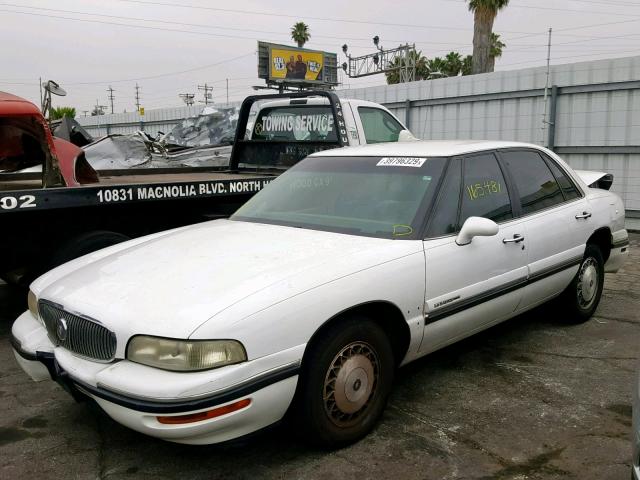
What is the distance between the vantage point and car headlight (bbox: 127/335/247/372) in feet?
8.12

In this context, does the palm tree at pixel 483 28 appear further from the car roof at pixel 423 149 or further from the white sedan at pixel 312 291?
the car roof at pixel 423 149

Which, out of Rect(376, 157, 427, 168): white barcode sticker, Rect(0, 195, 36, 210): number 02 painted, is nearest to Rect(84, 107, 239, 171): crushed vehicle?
Rect(0, 195, 36, 210): number 02 painted

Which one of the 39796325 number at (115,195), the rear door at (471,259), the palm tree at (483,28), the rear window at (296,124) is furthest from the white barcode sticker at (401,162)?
the palm tree at (483,28)

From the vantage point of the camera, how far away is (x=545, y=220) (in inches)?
169

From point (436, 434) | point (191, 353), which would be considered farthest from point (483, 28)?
point (191, 353)

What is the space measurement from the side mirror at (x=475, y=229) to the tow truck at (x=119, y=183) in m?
2.68

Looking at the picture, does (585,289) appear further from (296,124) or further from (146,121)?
(146,121)

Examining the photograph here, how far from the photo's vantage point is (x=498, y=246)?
3.79 meters

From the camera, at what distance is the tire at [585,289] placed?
488cm

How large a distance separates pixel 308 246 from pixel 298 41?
5560cm

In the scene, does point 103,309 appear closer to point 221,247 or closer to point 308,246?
point 221,247

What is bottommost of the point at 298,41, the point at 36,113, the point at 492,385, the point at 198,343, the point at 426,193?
the point at 492,385

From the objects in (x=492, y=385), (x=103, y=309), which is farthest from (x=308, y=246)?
(x=492, y=385)

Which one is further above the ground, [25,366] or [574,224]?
[574,224]
